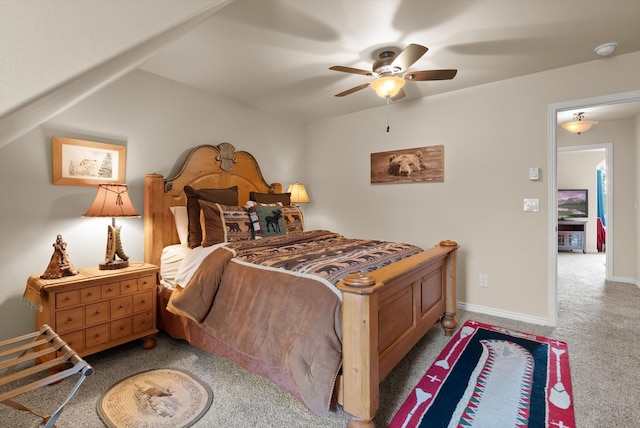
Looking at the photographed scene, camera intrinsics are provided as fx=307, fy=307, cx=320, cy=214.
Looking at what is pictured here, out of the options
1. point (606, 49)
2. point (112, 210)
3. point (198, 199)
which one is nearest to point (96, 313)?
point (112, 210)

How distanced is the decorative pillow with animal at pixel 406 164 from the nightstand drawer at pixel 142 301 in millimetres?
2848

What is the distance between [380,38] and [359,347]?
6.90 ft

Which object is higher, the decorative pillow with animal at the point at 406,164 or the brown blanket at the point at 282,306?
the decorative pillow with animal at the point at 406,164

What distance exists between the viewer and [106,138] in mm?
2512

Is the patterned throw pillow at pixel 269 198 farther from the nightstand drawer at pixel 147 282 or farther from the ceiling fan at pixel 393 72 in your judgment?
the ceiling fan at pixel 393 72

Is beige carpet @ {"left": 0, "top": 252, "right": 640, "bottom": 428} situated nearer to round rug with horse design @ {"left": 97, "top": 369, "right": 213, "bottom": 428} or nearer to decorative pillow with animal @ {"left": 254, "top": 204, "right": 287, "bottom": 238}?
round rug with horse design @ {"left": 97, "top": 369, "right": 213, "bottom": 428}

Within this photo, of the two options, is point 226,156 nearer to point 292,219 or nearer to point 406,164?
A: point 292,219

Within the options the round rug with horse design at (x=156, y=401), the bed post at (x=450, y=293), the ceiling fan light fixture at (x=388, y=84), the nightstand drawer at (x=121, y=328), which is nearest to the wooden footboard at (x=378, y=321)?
the bed post at (x=450, y=293)

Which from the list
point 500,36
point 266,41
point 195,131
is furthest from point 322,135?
point 500,36

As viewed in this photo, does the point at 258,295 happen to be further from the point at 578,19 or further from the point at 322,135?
the point at 322,135

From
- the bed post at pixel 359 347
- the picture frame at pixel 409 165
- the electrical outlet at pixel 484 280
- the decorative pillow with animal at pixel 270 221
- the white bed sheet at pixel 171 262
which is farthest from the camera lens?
the picture frame at pixel 409 165

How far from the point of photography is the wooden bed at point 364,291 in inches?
54.6

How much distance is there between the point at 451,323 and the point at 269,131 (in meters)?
3.03

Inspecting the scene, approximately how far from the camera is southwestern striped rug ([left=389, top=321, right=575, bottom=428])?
5.26 feet
